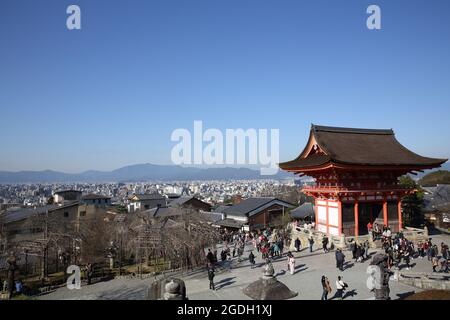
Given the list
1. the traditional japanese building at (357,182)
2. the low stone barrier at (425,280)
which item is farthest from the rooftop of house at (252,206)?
the low stone barrier at (425,280)

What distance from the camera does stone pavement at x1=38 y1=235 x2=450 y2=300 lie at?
48.5 feet

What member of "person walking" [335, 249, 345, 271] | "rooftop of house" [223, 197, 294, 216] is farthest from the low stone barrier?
"rooftop of house" [223, 197, 294, 216]

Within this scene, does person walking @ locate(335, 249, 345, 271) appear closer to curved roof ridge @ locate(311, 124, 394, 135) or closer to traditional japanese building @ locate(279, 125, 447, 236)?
traditional japanese building @ locate(279, 125, 447, 236)

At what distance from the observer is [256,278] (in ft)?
59.1

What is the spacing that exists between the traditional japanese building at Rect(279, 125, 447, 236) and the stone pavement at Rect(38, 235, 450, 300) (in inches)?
185

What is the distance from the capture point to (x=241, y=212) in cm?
4597

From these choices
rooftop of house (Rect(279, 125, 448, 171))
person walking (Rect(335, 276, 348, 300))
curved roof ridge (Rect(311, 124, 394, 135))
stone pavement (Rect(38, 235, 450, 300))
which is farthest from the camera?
curved roof ridge (Rect(311, 124, 394, 135))

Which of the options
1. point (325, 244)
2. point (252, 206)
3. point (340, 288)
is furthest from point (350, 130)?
point (340, 288)

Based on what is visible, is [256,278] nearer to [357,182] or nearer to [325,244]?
[325,244]

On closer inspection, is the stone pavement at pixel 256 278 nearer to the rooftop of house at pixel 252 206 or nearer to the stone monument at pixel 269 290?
the stone monument at pixel 269 290

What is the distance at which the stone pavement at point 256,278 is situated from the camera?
1478cm

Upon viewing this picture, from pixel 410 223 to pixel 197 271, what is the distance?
78.4 ft

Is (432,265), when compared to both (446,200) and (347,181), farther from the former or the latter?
(446,200)

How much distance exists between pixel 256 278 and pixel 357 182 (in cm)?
1320
